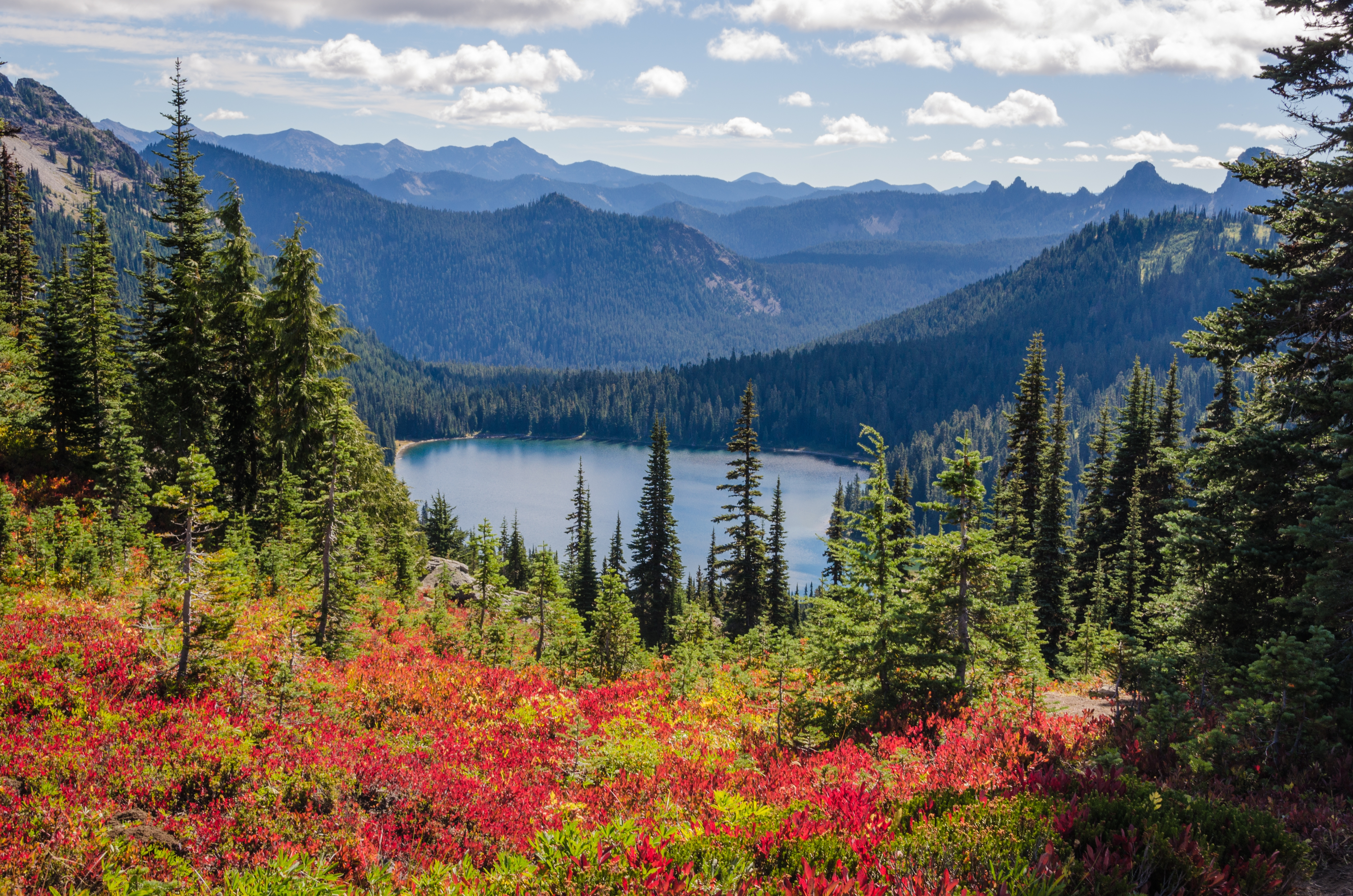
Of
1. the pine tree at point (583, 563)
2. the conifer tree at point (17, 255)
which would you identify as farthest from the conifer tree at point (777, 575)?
the conifer tree at point (17, 255)

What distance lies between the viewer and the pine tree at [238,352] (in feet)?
90.3

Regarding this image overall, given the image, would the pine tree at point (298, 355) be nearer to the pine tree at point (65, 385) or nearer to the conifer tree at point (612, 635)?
the pine tree at point (65, 385)

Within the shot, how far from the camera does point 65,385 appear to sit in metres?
28.8

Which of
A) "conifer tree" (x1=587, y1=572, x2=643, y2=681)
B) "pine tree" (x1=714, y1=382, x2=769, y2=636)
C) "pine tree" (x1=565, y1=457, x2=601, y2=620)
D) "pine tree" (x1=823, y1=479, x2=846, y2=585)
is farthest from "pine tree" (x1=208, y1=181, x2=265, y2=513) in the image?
"pine tree" (x1=565, y1=457, x2=601, y2=620)

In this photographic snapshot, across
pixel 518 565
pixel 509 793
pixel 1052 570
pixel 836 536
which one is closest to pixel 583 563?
pixel 518 565

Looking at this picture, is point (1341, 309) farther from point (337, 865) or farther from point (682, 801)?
point (337, 865)

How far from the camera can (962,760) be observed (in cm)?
1059

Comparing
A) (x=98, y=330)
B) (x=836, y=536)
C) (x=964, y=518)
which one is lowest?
(x=836, y=536)

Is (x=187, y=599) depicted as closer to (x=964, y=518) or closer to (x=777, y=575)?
(x=964, y=518)

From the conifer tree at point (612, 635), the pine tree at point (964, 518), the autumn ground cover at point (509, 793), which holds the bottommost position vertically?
the conifer tree at point (612, 635)

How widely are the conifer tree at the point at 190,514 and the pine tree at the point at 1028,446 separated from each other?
41532 mm

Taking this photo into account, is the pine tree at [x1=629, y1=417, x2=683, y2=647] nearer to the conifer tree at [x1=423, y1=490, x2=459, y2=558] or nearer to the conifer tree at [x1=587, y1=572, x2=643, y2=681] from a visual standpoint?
the conifer tree at [x1=587, y1=572, x2=643, y2=681]

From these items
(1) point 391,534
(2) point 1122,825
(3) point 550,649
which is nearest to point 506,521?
(1) point 391,534

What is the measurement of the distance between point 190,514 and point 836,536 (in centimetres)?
5819
